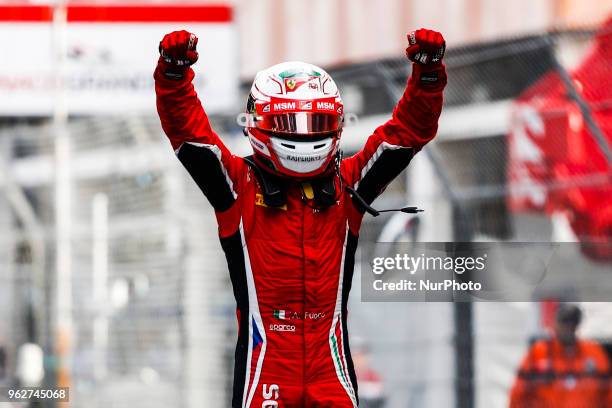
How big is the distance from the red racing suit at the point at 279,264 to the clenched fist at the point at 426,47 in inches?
1.4

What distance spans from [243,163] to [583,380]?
8.90 feet

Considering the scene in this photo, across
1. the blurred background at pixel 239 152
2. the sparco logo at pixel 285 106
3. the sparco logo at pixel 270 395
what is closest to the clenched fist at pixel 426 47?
the sparco logo at pixel 285 106

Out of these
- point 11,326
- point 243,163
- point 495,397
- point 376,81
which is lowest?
point 495,397

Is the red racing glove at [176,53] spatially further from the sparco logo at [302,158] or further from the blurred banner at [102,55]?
the blurred banner at [102,55]

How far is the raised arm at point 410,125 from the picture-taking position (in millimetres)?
4266

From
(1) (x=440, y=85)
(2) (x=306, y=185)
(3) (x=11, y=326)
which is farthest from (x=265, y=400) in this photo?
(3) (x=11, y=326)

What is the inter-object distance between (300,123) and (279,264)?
1.47ft

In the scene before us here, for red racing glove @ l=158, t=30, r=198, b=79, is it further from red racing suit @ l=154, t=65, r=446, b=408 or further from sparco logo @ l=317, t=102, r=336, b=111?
sparco logo @ l=317, t=102, r=336, b=111

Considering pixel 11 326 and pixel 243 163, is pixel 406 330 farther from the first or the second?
pixel 243 163

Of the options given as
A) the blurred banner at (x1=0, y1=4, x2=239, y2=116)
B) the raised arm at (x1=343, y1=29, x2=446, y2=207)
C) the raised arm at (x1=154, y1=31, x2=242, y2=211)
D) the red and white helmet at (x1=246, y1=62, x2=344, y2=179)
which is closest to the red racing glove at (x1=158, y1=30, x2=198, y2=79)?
the raised arm at (x1=154, y1=31, x2=242, y2=211)

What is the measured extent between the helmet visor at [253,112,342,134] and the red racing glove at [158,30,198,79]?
325 mm

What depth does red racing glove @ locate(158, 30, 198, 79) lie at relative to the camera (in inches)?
160

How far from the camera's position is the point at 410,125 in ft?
14.4

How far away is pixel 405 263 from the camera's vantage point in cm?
640
